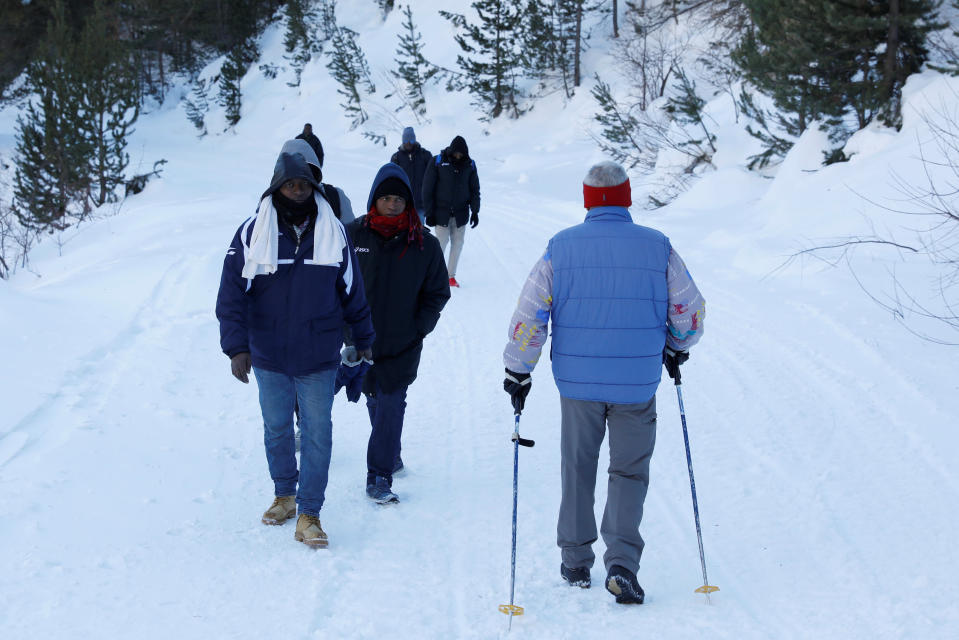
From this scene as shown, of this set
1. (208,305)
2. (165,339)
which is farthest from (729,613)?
(208,305)

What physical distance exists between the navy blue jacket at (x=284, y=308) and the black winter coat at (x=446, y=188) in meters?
5.71

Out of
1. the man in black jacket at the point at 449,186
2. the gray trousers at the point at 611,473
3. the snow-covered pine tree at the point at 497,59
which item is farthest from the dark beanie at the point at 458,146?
the snow-covered pine tree at the point at 497,59

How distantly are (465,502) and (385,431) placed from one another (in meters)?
0.64

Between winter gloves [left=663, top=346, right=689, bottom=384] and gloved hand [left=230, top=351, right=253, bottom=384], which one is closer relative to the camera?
winter gloves [left=663, top=346, right=689, bottom=384]

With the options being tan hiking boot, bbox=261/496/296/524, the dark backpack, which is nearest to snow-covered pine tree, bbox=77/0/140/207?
the dark backpack

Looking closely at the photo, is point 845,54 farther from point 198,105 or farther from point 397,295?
point 198,105

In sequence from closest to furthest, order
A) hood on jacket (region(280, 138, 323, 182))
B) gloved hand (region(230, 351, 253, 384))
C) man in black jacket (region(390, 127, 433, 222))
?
gloved hand (region(230, 351, 253, 384))
hood on jacket (region(280, 138, 323, 182))
man in black jacket (region(390, 127, 433, 222))

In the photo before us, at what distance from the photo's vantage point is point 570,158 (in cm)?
2466

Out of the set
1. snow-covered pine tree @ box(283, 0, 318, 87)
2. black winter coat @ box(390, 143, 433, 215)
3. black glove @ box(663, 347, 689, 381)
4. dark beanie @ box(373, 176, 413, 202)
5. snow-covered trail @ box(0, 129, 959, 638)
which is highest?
snow-covered pine tree @ box(283, 0, 318, 87)

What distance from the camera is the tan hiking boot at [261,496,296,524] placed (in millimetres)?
4371

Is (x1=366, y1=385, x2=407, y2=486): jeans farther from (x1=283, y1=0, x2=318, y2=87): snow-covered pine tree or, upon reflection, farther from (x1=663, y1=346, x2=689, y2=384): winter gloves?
(x1=283, y1=0, x2=318, y2=87): snow-covered pine tree

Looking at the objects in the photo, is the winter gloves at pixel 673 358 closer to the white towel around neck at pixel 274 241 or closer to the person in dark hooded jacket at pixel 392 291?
the person in dark hooded jacket at pixel 392 291

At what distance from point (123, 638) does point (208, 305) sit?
20.3 ft

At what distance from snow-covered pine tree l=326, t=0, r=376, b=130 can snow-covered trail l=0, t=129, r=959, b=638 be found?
3366 cm
